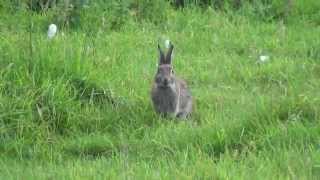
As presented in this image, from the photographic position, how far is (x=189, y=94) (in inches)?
269

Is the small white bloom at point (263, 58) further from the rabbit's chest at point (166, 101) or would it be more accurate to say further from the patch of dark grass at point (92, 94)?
the patch of dark grass at point (92, 94)

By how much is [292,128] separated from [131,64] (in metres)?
2.40

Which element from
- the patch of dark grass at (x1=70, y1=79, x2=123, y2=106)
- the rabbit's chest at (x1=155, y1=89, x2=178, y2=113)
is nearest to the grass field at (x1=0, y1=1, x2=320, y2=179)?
the patch of dark grass at (x1=70, y1=79, x2=123, y2=106)

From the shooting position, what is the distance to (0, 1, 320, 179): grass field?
534cm

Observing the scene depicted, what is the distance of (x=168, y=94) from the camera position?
6.77m

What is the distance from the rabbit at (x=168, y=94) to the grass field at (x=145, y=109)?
0.09 metres

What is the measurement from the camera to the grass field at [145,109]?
534 cm

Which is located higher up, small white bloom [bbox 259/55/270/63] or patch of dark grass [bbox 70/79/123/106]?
small white bloom [bbox 259/55/270/63]

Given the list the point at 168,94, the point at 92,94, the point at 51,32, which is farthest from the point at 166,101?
the point at 51,32

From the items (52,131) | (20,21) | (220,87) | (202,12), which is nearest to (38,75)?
(52,131)

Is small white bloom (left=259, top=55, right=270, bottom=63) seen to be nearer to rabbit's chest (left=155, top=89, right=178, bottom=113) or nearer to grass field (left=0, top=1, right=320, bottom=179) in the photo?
grass field (left=0, top=1, right=320, bottom=179)

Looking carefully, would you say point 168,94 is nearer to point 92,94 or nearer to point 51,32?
point 92,94

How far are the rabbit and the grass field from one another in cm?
9

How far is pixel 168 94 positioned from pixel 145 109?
8.6 inches
